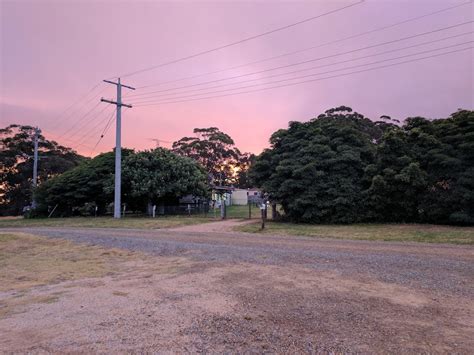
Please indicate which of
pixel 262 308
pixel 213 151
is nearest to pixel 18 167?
pixel 213 151

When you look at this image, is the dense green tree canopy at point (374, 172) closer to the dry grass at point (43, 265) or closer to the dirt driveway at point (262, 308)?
the dirt driveway at point (262, 308)

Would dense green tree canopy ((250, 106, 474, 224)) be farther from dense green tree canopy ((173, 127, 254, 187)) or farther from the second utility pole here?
dense green tree canopy ((173, 127, 254, 187))

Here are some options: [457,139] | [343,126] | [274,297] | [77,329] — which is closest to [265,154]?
[343,126]

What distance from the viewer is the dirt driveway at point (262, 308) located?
4.13 m

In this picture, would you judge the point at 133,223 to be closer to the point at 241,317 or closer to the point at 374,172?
the point at 374,172

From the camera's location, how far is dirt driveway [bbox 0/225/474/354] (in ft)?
13.5

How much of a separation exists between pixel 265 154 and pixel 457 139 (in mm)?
10533

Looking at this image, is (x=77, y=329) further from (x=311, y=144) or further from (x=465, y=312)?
(x=311, y=144)

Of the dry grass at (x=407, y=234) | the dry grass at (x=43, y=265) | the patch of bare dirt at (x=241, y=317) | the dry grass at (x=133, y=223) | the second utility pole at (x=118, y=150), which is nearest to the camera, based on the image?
the patch of bare dirt at (x=241, y=317)

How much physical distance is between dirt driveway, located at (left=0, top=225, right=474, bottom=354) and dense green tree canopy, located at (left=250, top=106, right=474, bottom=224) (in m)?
8.98

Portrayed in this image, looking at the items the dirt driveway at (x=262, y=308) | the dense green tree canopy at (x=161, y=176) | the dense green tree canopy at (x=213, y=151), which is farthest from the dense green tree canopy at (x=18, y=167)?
the dirt driveway at (x=262, y=308)

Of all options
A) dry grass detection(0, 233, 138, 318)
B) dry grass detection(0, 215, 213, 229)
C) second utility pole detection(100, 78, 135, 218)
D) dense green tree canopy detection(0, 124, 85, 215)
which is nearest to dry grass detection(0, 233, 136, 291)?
dry grass detection(0, 233, 138, 318)

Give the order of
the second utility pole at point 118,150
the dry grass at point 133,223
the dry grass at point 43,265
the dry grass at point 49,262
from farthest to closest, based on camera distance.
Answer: the second utility pole at point 118,150, the dry grass at point 133,223, the dry grass at point 49,262, the dry grass at point 43,265

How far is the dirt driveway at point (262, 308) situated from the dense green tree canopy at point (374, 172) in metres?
8.98
